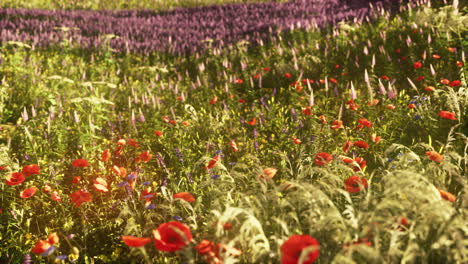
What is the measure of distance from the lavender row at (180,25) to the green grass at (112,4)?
116 inches

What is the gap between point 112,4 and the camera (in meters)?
15.6

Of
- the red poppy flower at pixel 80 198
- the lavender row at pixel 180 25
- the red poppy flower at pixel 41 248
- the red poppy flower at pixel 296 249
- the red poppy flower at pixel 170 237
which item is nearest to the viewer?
the red poppy flower at pixel 296 249

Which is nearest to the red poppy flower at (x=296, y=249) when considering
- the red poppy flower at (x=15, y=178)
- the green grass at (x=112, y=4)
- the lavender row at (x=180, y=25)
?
the red poppy flower at (x=15, y=178)

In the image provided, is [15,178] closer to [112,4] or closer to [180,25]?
[180,25]

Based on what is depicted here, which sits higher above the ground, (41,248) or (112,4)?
(112,4)

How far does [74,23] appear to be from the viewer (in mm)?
9805

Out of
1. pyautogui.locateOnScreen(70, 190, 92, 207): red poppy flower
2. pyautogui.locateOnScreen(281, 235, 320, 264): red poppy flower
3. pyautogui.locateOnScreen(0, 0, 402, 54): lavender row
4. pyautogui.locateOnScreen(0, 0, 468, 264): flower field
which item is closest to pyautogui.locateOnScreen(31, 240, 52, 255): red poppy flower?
pyautogui.locateOnScreen(0, 0, 468, 264): flower field

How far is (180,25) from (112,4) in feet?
24.7

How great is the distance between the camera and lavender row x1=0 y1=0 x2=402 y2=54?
7.51 metres

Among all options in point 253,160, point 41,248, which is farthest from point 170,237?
point 253,160

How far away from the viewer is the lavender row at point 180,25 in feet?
24.6

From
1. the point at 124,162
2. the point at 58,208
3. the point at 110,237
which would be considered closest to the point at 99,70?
the point at 124,162

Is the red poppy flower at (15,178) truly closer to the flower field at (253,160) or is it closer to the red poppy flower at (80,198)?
the flower field at (253,160)

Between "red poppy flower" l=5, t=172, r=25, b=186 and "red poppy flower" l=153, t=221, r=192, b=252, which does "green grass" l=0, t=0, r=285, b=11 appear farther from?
"red poppy flower" l=153, t=221, r=192, b=252
